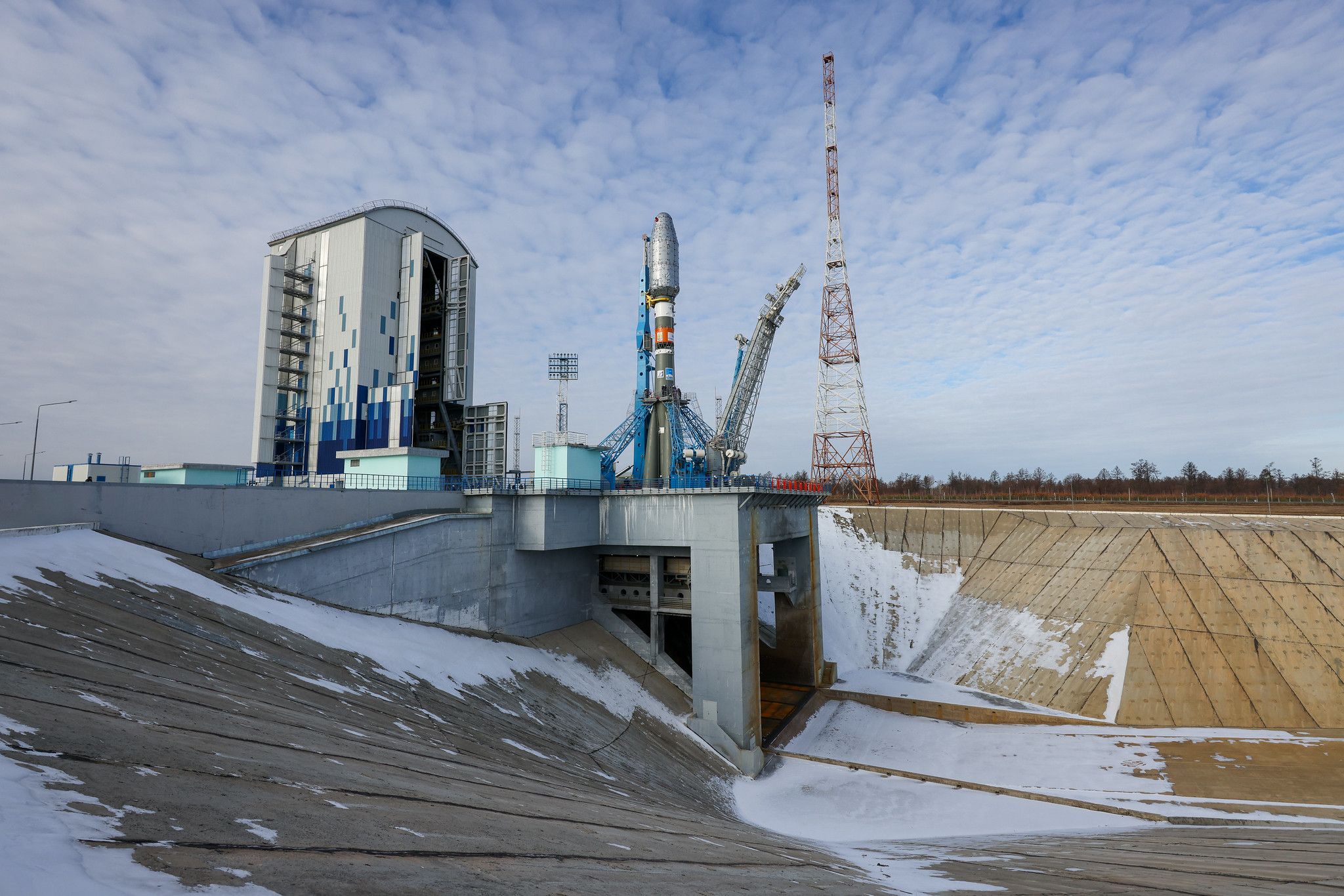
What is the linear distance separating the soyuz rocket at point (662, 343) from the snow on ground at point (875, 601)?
1544cm

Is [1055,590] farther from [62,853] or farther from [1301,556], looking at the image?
[62,853]

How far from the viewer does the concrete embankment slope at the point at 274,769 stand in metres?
4.69

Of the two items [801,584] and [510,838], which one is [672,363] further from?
[510,838]

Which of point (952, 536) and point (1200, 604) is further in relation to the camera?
point (952, 536)

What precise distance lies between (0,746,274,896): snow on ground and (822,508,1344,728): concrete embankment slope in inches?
1443

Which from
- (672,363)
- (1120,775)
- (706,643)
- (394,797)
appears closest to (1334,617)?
(1120,775)

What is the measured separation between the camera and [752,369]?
1784 inches

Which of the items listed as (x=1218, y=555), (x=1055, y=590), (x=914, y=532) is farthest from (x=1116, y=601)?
(x=914, y=532)

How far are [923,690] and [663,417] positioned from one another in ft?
73.3

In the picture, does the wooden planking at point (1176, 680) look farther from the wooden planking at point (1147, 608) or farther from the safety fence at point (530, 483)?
the safety fence at point (530, 483)

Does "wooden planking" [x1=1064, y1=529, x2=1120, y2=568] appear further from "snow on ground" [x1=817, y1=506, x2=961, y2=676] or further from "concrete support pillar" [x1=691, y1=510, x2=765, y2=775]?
"concrete support pillar" [x1=691, y1=510, x2=765, y2=775]

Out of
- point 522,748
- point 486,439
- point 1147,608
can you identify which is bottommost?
point 522,748

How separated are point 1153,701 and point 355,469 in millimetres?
41719

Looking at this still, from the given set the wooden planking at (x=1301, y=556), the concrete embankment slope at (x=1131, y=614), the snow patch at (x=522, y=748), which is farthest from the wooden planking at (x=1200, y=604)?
the snow patch at (x=522, y=748)
